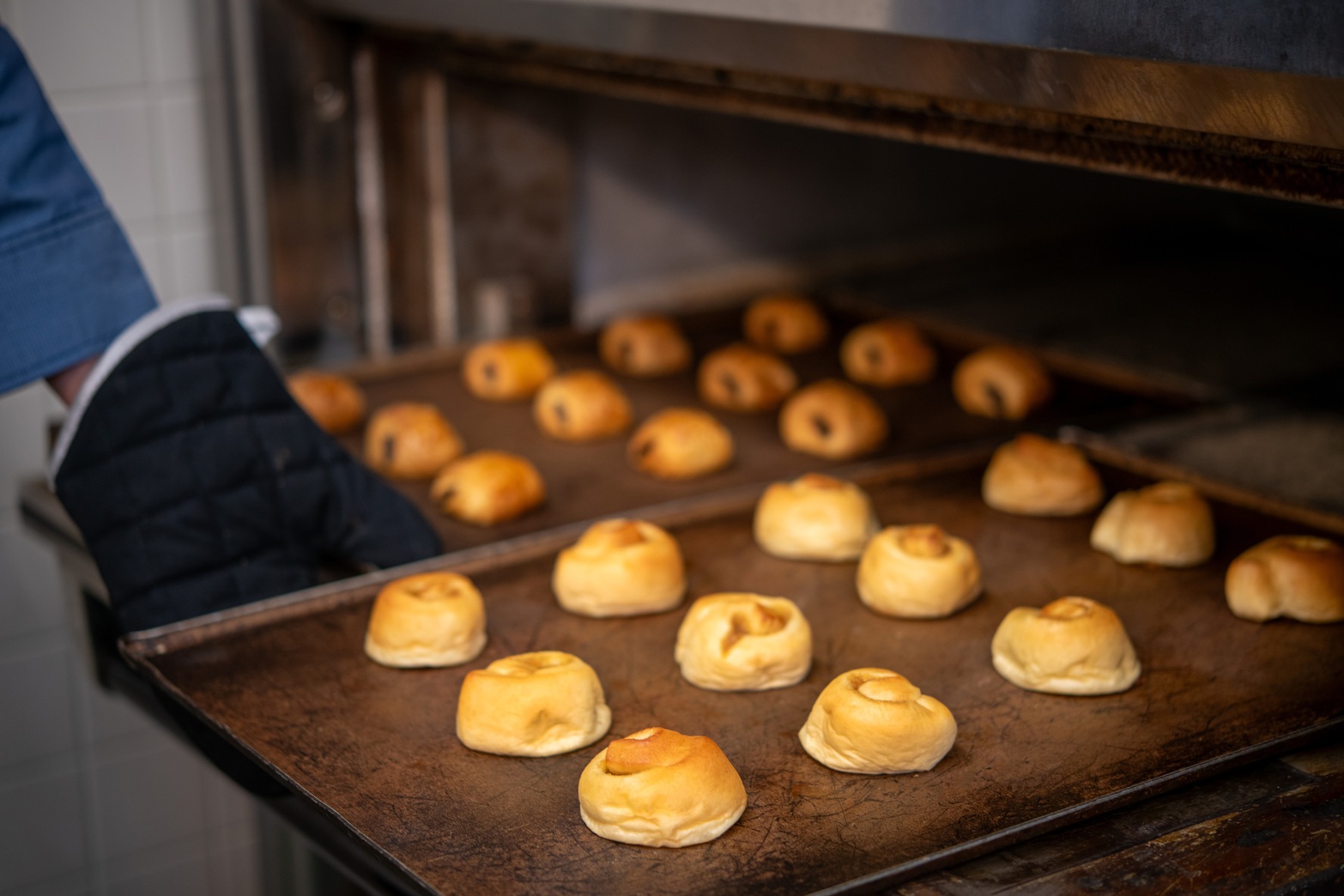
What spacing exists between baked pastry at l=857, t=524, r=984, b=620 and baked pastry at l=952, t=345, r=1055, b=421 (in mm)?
593

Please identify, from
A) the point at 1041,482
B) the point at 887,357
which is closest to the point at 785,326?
the point at 887,357

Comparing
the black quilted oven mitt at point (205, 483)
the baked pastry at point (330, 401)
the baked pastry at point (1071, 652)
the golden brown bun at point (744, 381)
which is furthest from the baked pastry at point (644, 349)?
the baked pastry at point (1071, 652)

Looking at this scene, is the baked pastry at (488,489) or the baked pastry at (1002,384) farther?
the baked pastry at (1002,384)

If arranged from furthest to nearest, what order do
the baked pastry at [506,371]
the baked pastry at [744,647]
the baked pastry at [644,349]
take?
the baked pastry at [644,349] → the baked pastry at [506,371] → the baked pastry at [744,647]

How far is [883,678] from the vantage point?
1.14m

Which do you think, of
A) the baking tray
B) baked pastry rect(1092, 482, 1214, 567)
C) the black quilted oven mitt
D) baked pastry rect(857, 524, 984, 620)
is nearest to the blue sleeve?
the black quilted oven mitt

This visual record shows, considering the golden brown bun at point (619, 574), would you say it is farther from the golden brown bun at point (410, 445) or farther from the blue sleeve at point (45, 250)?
the blue sleeve at point (45, 250)

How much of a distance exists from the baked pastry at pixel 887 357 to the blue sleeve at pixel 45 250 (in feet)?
3.72

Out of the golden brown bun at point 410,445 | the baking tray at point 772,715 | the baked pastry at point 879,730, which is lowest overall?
the baking tray at point 772,715

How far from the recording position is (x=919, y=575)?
1.34m

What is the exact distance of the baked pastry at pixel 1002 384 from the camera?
193 cm

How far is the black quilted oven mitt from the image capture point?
4.26ft

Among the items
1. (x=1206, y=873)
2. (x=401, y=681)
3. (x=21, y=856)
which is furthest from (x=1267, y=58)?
(x=21, y=856)

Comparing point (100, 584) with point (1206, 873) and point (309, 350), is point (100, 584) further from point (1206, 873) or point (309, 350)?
point (1206, 873)
